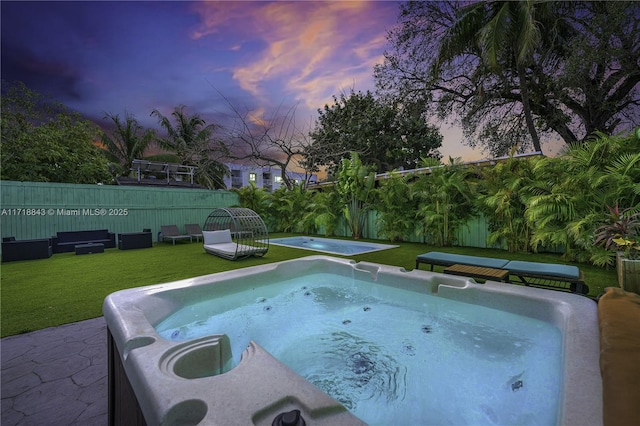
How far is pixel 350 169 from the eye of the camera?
11.2 meters

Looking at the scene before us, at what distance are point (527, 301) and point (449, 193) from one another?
6.20 m

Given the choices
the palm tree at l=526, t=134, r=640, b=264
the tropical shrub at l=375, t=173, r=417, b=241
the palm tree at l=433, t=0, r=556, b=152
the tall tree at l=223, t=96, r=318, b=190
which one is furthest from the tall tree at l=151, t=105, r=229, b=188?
the palm tree at l=526, t=134, r=640, b=264

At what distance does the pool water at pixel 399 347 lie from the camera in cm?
223

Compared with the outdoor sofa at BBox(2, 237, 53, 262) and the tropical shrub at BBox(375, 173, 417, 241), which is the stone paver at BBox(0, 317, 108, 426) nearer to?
the outdoor sofa at BBox(2, 237, 53, 262)

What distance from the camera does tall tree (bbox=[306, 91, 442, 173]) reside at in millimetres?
17453

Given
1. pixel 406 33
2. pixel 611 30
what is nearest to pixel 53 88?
pixel 406 33

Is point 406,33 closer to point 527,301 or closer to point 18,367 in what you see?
point 527,301

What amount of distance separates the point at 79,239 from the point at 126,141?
44.4 feet

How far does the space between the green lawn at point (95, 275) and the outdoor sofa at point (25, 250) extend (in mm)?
380

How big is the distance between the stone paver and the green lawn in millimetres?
532

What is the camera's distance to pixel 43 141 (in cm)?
1313

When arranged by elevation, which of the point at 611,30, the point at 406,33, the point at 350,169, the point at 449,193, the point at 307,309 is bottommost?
the point at 307,309

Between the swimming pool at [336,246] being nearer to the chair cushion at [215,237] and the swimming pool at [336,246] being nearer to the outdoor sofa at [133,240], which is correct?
the chair cushion at [215,237]

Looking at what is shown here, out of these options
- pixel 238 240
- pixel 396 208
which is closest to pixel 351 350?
pixel 238 240
